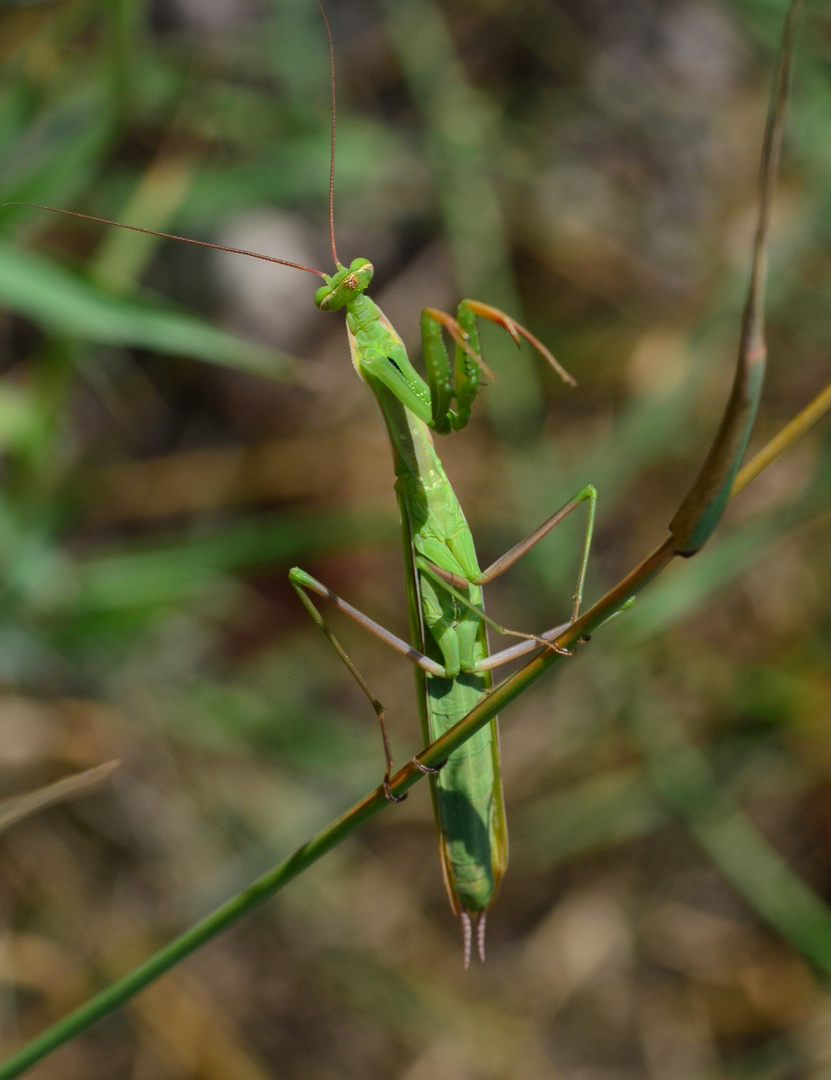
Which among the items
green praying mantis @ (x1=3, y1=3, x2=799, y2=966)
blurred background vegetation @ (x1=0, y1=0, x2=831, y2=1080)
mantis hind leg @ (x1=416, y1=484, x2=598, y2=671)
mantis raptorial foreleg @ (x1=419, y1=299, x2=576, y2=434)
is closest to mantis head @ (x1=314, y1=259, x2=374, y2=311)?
green praying mantis @ (x1=3, y1=3, x2=799, y2=966)

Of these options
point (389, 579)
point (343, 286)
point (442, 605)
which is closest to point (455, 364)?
point (343, 286)

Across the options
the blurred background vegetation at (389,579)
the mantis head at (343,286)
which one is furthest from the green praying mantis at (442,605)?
the blurred background vegetation at (389,579)

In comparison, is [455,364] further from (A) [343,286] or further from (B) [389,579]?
(B) [389,579]

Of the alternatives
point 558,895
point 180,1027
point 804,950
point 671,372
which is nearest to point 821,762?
point 804,950

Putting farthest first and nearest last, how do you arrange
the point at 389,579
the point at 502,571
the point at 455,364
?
1. the point at 389,579
2. the point at 502,571
3. the point at 455,364

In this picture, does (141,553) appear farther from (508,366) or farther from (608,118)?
(608,118)

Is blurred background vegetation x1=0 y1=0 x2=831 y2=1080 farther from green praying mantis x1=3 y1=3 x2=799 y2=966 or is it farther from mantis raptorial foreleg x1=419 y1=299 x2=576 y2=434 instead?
mantis raptorial foreleg x1=419 y1=299 x2=576 y2=434
